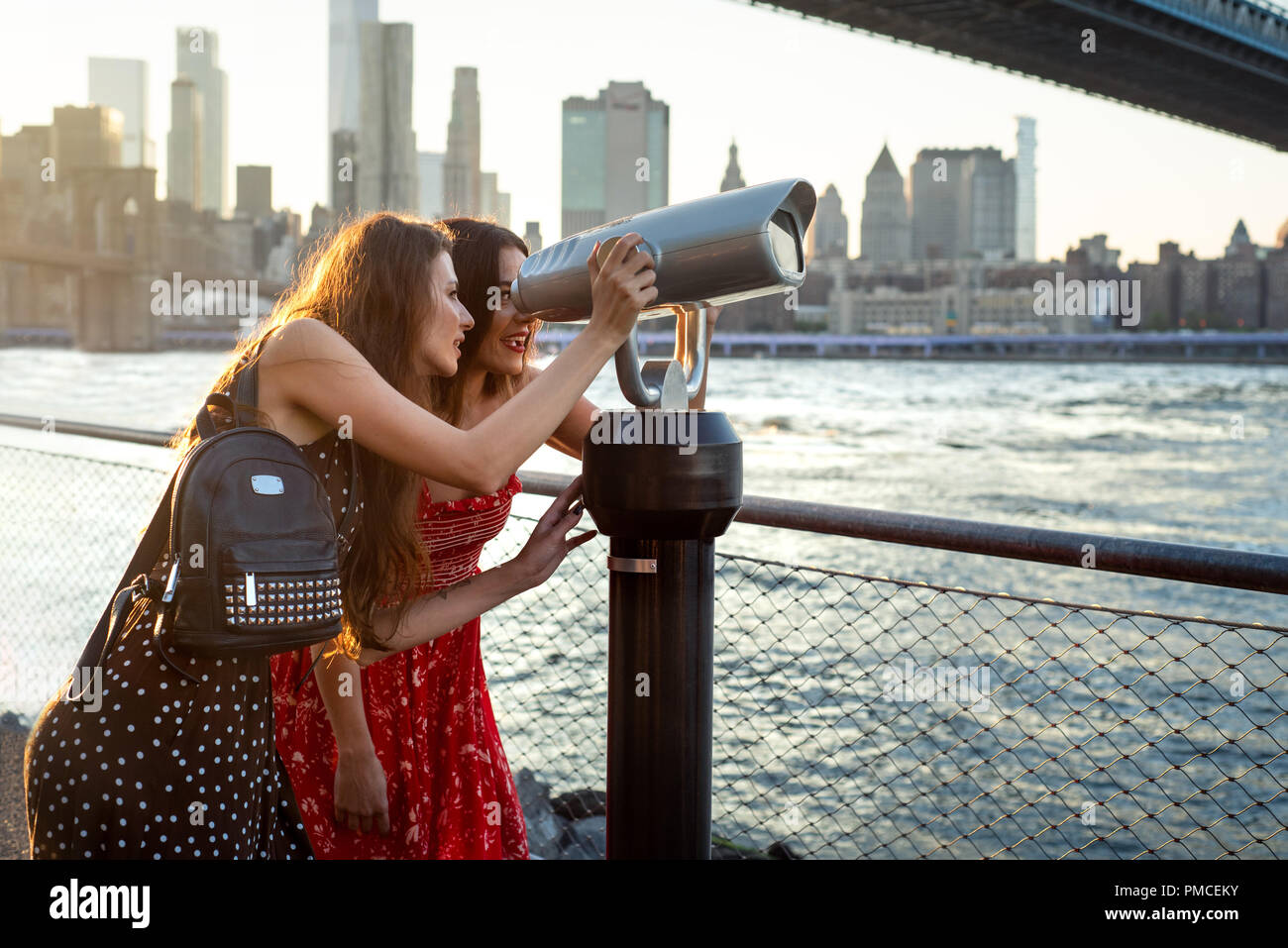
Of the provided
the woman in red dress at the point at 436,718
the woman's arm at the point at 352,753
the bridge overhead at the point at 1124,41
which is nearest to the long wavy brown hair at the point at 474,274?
the woman in red dress at the point at 436,718

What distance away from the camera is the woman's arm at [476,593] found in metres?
1.34

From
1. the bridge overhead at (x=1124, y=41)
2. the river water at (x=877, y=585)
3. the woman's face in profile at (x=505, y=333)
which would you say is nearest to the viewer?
the woman's face in profile at (x=505, y=333)

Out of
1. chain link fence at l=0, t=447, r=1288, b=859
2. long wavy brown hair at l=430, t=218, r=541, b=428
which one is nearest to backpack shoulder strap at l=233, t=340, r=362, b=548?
long wavy brown hair at l=430, t=218, r=541, b=428

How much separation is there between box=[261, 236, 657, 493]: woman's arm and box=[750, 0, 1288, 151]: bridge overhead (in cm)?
2329

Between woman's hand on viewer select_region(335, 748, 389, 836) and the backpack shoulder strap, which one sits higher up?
the backpack shoulder strap

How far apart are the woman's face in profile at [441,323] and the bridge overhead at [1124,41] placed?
23.2m

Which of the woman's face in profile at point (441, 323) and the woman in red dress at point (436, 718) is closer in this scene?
the woman's face in profile at point (441, 323)

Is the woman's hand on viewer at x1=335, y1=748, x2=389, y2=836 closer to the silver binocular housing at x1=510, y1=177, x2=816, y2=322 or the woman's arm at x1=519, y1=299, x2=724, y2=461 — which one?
the woman's arm at x1=519, y1=299, x2=724, y2=461

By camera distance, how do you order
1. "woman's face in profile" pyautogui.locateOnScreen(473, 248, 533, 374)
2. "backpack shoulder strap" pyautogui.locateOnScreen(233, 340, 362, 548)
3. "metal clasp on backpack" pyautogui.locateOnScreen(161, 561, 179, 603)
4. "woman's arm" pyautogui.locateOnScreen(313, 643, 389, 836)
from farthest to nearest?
1. "woman's face in profile" pyautogui.locateOnScreen(473, 248, 533, 374)
2. "woman's arm" pyautogui.locateOnScreen(313, 643, 389, 836)
3. "backpack shoulder strap" pyautogui.locateOnScreen(233, 340, 362, 548)
4. "metal clasp on backpack" pyautogui.locateOnScreen(161, 561, 179, 603)

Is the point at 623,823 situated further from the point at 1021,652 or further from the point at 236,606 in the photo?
the point at 1021,652

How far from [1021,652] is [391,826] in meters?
7.09

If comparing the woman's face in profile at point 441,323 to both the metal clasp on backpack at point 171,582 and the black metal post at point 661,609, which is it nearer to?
the black metal post at point 661,609

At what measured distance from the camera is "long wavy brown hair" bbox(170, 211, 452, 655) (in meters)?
1.25
